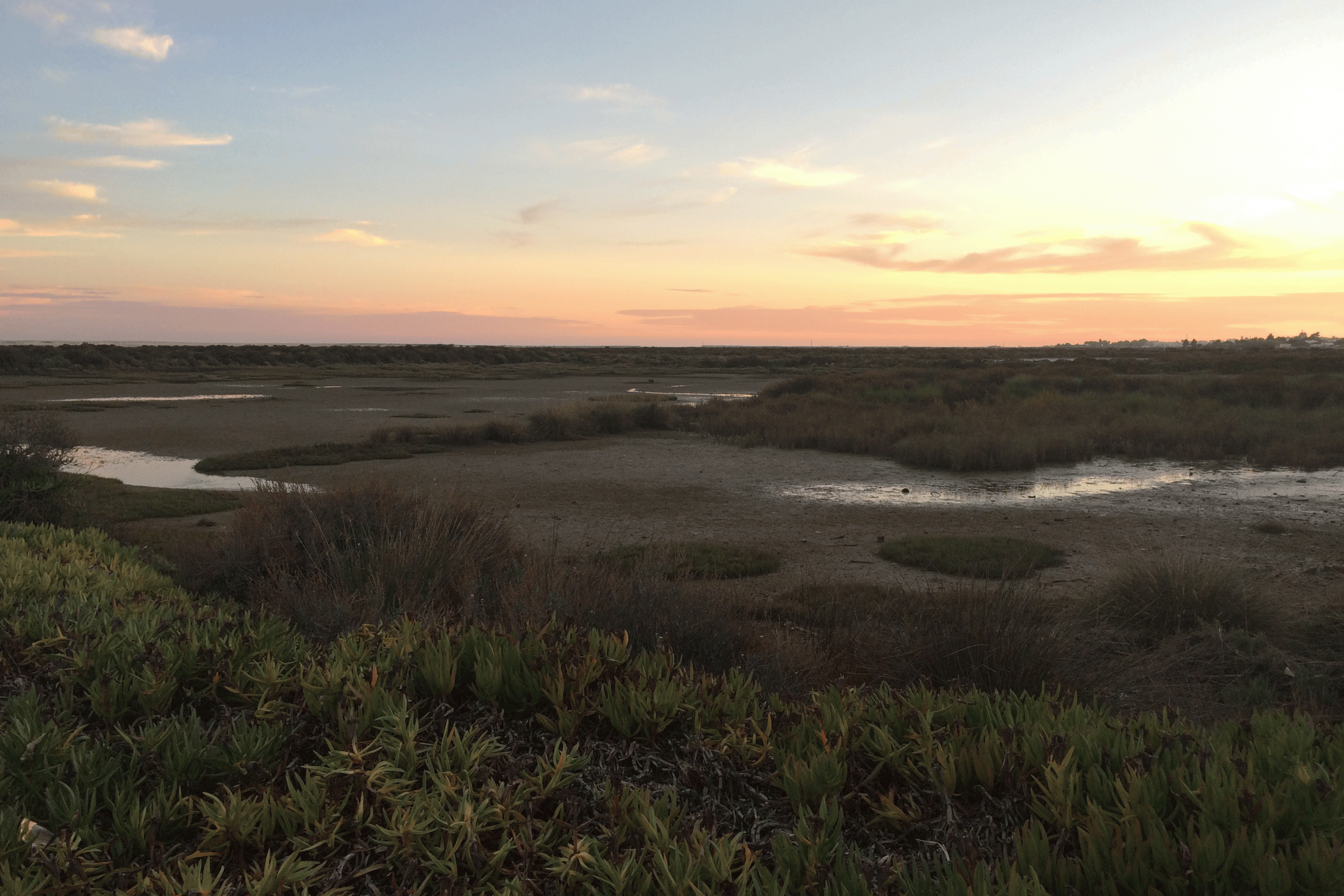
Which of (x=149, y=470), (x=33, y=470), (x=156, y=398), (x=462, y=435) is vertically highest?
(x=33, y=470)

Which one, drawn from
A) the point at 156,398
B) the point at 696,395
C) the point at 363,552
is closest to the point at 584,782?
the point at 363,552

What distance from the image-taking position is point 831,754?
2.26m

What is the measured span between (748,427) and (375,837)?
→ 2150 cm

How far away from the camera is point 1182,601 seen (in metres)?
6.96

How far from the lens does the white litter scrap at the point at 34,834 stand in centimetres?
191

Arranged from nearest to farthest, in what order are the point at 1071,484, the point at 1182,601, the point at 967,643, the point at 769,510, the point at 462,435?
1. the point at 967,643
2. the point at 1182,601
3. the point at 769,510
4. the point at 1071,484
5. the point at 462,435

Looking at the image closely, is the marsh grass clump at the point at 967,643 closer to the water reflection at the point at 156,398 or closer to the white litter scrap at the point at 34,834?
the white litter scrap at the point at 34,834

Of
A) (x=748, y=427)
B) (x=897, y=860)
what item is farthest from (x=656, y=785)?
(x=748, y=427)

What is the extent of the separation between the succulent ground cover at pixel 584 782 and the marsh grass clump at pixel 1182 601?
447 cm

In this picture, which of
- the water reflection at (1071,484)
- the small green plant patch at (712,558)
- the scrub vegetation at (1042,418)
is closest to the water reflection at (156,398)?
the scrub vegetation at (1042,418)

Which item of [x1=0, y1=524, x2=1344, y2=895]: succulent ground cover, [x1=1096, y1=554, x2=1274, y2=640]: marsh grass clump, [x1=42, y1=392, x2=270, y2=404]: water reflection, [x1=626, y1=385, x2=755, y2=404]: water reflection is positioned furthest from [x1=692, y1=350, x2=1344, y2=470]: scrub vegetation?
[x1=42, y1=392, x2=270, y2=404]: water reflection

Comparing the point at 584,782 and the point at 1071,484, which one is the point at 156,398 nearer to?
the point at 1071,484

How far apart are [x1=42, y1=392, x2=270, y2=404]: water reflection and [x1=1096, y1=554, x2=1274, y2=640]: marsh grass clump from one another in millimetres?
36493

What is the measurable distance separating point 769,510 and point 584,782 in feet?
35.8
